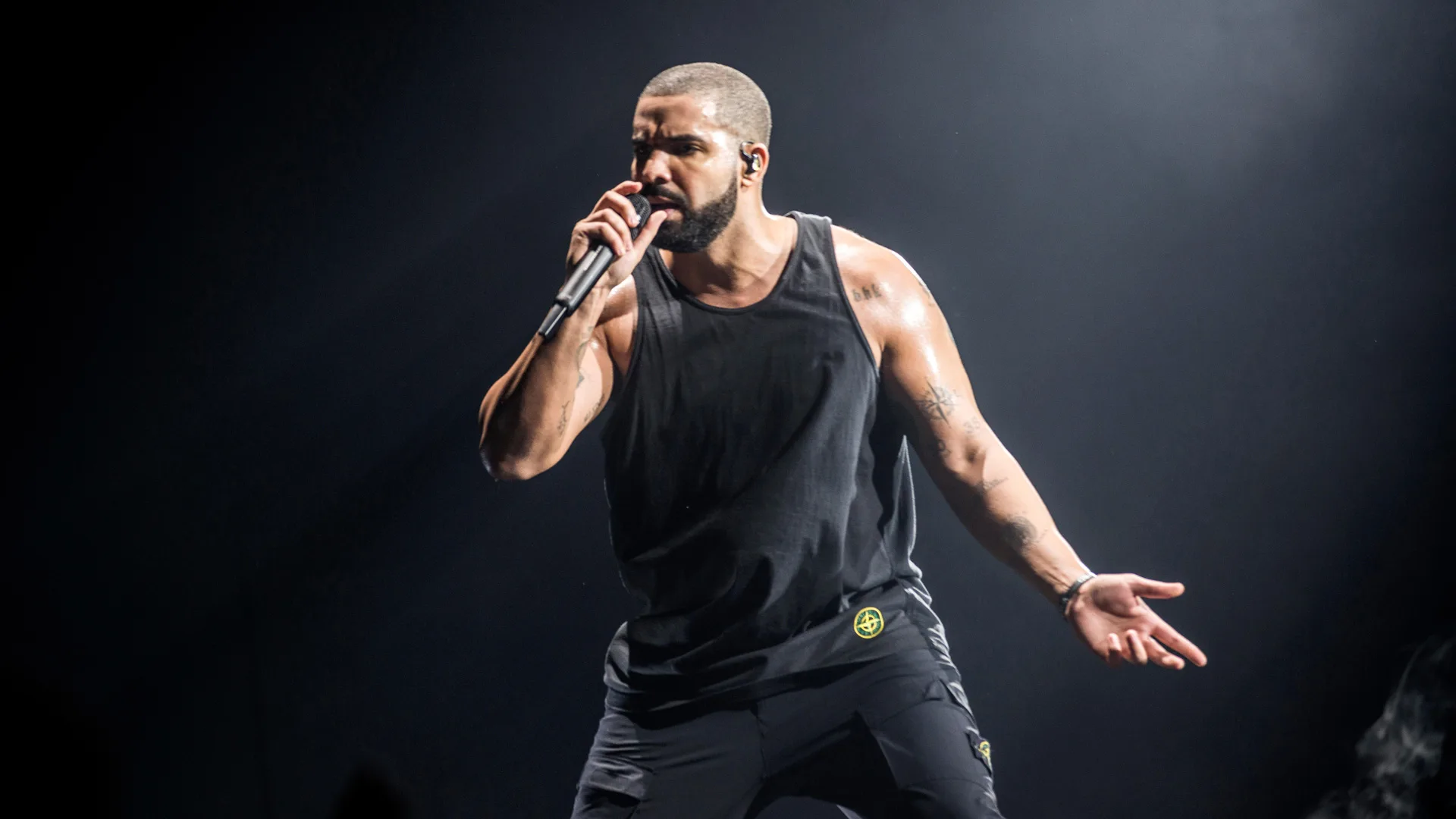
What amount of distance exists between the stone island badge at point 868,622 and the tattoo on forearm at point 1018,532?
0.26 meters

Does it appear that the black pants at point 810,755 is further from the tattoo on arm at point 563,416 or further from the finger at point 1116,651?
the tattoo on arm at point 563,416

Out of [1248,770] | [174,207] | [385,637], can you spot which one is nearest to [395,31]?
[174,207]

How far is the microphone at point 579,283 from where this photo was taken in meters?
1.69

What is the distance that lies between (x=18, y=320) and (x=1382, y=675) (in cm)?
293

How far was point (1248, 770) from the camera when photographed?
2506 millimetres

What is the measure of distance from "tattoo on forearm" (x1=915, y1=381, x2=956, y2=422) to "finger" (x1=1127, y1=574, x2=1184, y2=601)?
42 cm

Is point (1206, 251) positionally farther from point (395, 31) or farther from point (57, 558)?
point (57, 558)

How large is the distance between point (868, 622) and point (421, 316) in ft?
3.59

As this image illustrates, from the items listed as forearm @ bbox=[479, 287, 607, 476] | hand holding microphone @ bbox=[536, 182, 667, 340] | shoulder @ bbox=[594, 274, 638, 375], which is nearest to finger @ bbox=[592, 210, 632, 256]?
hand holding microphone @ bbox=[536, 182, 667, 340]

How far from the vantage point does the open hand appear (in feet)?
6.06

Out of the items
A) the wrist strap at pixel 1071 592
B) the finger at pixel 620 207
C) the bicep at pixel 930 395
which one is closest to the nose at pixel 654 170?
the finger at pixel 620 207

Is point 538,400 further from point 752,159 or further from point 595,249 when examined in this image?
point 752,159

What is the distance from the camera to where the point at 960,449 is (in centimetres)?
211

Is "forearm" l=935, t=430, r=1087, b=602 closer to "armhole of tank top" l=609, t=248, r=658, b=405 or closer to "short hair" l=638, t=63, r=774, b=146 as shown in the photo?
"armhole of tank top" l=609, t=248, r=658, b=405
